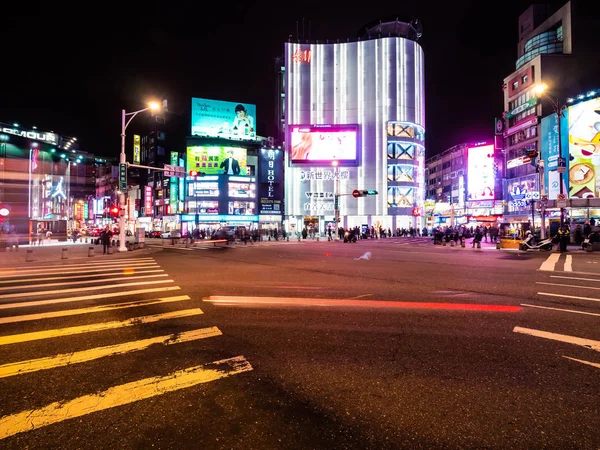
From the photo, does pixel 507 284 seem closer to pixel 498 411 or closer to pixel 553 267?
pixel 553 267

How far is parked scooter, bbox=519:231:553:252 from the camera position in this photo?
77.0ft

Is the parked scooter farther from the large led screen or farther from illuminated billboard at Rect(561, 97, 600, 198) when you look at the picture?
the large led screen

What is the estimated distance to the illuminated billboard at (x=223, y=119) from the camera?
241ft

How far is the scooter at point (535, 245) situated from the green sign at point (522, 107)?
137 ft

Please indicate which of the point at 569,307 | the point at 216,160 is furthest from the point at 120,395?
the point at 216,160

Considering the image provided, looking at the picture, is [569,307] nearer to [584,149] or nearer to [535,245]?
[535,245]

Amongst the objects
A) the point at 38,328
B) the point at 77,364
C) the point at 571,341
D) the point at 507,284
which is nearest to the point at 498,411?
the point at 571,341

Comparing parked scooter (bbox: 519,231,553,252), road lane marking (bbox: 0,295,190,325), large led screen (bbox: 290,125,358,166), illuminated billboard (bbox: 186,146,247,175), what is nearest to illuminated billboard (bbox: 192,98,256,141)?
illuminated billboard (bbox: 186,146,247,175)

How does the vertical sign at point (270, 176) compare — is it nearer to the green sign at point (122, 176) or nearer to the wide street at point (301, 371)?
the green sign at point (122, 176)

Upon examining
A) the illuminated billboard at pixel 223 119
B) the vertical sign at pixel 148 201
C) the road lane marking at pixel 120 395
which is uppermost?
the illuminated billboard at pixel 223 119

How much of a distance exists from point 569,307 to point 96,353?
8780 mm

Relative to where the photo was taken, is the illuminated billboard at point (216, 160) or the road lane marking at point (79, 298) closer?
the road lane marking at point (79, 298)

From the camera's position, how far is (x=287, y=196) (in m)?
66.6

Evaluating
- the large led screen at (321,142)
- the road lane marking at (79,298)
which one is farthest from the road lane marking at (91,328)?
the large led screen at (321,142)
